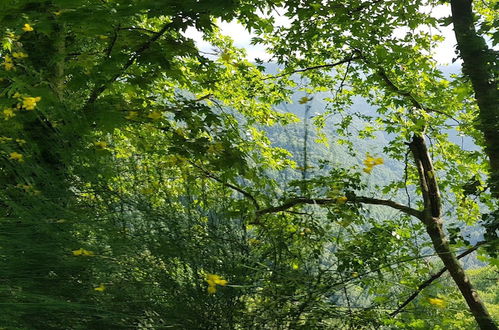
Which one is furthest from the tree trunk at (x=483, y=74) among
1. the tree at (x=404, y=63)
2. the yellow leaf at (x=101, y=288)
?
the yellow leaf at (x=101, y=288)

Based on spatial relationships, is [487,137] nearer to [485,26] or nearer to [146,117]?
[485,26]

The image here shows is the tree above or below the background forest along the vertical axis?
above

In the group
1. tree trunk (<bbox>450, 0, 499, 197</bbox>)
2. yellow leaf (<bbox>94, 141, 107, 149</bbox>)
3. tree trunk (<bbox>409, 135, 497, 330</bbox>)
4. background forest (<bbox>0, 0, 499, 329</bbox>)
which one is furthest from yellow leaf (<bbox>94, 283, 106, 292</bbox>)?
tree trunk (<bbox>409, 135, 497, 330</bbox>)

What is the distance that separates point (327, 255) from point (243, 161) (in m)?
1.25

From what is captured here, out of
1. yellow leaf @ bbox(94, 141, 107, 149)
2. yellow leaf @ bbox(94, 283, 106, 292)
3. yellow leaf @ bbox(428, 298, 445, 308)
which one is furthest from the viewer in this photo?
yellow leaf @ bbox(94, 141, 107, 149)

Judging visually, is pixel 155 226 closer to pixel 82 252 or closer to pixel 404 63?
pixel 82 252

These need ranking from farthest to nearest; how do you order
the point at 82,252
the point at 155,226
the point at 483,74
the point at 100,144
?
1. the point at 483,74
2. the point at 100,144
3. the point at 155,226
4. the point at 82,252

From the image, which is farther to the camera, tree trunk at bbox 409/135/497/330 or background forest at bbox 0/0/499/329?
tree trunk at bbox 409/135/497/330

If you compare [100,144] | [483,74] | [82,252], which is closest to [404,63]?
[483,74]

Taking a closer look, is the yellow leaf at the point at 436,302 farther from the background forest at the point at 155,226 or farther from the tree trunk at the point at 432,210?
the tree trunk at the point at 432,210

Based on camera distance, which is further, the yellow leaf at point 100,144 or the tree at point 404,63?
the tree at point 404,63

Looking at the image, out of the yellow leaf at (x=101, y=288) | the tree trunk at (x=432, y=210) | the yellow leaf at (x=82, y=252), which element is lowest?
the yellow leaf at (x=101, y=288)

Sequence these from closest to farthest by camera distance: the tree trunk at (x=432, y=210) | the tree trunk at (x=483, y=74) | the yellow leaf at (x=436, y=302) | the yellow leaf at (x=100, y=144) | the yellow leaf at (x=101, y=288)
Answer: the yellow leaf at (x=101, y=288)
the yellow leaf at (x=436, y=302)
the yellow leaf at (x=100, y=144)
the tree trunk at (x=483, y=74)
the tree trunk at (x=432, y=210)

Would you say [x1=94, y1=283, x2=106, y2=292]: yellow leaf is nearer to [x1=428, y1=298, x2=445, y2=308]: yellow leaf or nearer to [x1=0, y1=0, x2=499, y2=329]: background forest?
[x1=0, y1=0, x2=499, y2=329]: background forest
